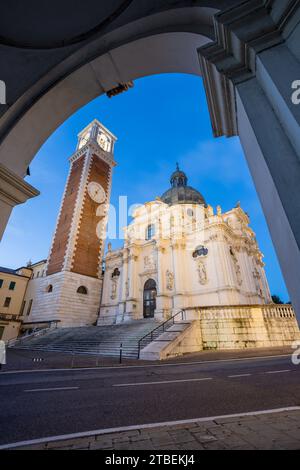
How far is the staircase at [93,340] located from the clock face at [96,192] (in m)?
17.1

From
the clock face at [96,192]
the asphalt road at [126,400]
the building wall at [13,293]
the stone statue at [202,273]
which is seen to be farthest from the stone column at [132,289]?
the asphalt road at [126,400]

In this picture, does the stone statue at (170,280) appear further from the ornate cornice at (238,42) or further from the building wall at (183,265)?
the ornate cornice at (238,42)

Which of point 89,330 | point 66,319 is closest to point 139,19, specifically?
point 89,330

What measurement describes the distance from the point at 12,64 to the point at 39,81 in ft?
1.35

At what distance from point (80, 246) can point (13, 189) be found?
24.2 meters

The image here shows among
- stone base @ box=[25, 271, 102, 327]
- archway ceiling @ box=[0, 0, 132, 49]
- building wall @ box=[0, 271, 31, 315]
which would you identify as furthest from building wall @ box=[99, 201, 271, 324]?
archway ceiling @ box=[0, 0, 132, 49]

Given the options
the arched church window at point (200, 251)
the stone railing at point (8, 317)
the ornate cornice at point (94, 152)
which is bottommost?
the stone railing at point (8, 317)

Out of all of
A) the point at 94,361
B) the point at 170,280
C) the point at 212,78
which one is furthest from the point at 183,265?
the point at 212,78

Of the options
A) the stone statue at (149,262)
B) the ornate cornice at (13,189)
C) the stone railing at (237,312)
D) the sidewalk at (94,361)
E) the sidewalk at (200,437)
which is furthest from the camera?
the stone statue at (149,262)

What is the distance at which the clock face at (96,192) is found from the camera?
2971 centimetres

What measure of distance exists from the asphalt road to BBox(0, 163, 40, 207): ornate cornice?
306 cm

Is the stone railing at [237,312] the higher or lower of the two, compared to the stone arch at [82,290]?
lower

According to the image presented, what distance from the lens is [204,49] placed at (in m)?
2.41

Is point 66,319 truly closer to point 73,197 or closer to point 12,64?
point 73,197
